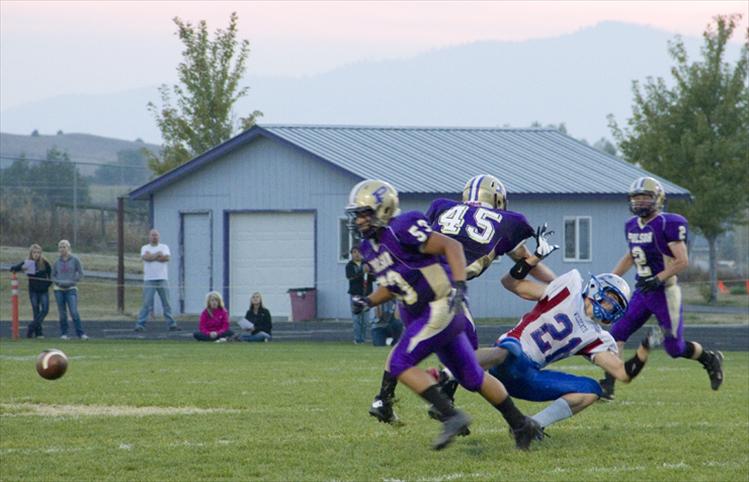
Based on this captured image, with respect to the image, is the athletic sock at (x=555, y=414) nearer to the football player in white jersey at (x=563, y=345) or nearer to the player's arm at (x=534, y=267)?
the football player in white jersey at (x=563, y=345)

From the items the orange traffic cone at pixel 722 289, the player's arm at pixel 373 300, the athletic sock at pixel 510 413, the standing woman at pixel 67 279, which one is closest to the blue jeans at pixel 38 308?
the standing woman at pixel 67 279

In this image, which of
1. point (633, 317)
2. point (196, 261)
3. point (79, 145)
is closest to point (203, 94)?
point (196, 261)

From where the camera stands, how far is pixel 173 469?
9297 millimetres

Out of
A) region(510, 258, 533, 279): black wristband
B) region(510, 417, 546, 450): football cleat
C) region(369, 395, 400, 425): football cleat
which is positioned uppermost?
region(510, 258, 533, 279): black wristband

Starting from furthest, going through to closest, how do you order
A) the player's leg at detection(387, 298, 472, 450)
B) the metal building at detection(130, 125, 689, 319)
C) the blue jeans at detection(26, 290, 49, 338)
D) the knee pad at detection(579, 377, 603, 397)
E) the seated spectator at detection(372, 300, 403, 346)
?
the metal building at detection(130, 125, 689, 319) → the blue jeans at detection(26, 290, 49, 338) → the seated spectator at detection(372, 300, 403, 346) → the knee pad at detection(579, 377, 603, 397) → the player's leg at detection(387, 298, 472, 450)

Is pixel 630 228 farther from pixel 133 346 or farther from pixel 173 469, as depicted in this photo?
pixel 133 346

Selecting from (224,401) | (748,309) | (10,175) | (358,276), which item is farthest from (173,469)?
(10,175)

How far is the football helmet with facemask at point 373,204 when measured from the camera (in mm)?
8766

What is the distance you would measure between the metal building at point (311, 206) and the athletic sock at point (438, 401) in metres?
21.1

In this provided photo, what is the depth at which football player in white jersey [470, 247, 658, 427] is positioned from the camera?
33.4 ft

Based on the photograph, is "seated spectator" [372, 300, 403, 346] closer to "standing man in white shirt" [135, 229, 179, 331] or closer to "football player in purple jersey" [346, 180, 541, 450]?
"standing man in white shirt" [135, 229, 179, 331]

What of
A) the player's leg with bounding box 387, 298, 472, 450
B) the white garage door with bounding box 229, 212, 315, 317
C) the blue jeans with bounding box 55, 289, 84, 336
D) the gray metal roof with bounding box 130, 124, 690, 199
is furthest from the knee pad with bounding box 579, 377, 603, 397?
the white garage door with bounding box 229, 212, 315, 317

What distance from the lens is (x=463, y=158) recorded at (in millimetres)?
33844

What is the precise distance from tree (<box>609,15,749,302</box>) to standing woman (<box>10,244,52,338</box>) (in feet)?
64.3
